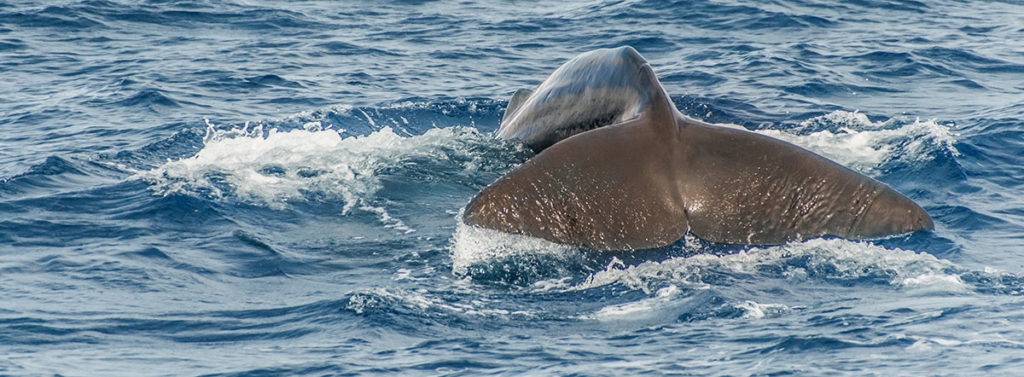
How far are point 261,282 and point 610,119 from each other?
3.44 m

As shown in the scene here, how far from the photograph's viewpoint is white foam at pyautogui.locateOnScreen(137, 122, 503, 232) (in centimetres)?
1110

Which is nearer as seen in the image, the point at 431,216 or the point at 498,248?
the point at 498,248

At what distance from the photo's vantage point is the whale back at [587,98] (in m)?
9.88

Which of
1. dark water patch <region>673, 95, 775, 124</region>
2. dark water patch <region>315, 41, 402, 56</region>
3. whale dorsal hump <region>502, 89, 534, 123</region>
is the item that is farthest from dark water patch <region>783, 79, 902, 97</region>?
dark water patch <region>315, 41, 402, 56</region>

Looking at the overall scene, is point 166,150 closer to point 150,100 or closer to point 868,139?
point 150,100

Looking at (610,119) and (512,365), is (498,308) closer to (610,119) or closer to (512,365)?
(512,365)

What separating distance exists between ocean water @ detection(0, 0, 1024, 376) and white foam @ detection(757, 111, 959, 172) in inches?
2.3

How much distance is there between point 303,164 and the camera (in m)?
12.2

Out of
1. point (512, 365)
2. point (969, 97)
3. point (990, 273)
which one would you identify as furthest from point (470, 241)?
point (969, 97)

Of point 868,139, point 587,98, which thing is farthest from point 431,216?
point 868,139

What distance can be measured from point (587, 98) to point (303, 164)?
3.33 metres

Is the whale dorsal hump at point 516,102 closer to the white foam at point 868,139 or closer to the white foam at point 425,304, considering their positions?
the white foam at point 868,139

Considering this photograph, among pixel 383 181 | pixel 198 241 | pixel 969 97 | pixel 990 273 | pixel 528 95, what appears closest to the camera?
pixel 990 273

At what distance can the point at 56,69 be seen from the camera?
18703 millimetres
